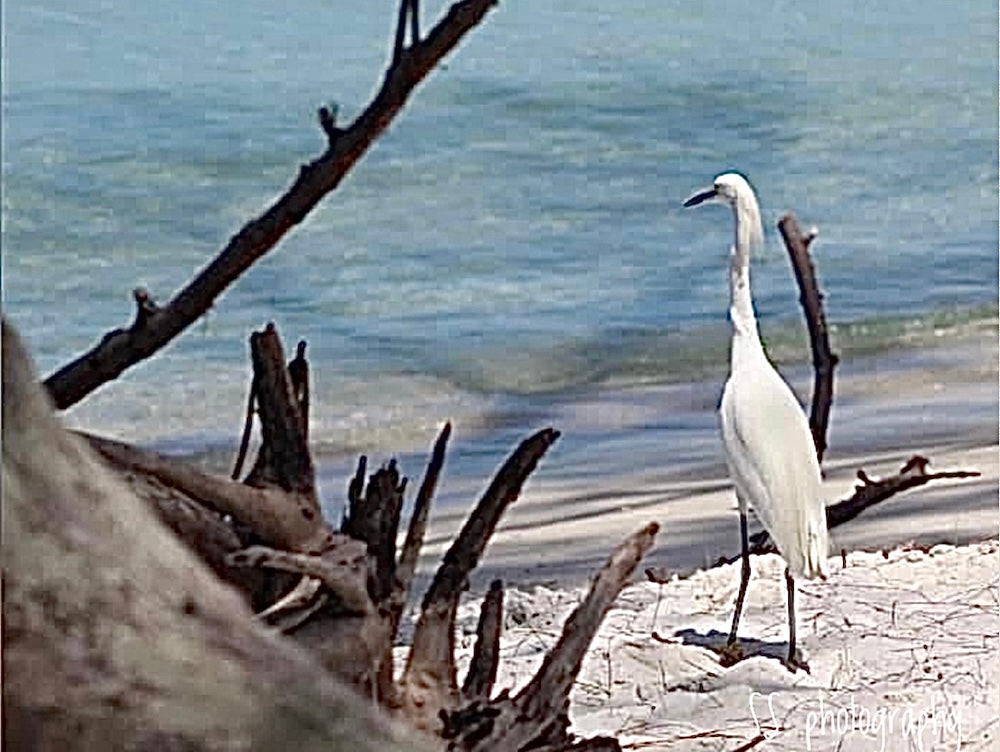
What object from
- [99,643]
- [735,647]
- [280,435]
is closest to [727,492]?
[735,647]

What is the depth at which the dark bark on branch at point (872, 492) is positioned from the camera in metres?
4.04

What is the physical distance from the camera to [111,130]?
1609 cm

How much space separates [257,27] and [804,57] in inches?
201

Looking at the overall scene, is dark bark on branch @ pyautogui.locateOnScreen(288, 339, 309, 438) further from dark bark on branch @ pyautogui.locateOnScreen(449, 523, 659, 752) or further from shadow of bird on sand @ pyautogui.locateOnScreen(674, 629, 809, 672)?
shadow of bird on sand @ pyautogui.locateOnScreen(674, 629, 809, 672)

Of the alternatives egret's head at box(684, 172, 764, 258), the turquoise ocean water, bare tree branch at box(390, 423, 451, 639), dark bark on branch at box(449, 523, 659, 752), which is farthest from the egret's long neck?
bare tree branch at box(390, 423, 451, 639)

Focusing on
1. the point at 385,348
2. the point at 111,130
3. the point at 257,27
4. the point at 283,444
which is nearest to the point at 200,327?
the point at 385,348

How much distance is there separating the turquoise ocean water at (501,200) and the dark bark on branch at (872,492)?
1951 mm

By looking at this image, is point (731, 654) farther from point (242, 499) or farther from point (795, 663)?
point (242, 499)

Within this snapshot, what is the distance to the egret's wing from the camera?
4094mm

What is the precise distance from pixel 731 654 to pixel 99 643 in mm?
2945

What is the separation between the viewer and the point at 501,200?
14375 mm

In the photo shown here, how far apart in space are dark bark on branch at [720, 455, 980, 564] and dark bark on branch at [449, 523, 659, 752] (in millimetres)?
1694

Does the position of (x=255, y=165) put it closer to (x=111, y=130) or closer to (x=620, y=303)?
(x=111, y=130)

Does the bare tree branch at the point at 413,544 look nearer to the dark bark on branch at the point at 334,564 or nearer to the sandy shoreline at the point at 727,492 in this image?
the dark bark on branch at the point at 334,564
